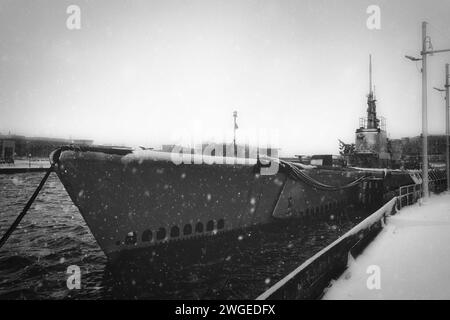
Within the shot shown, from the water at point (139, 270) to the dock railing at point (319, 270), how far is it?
1543mm

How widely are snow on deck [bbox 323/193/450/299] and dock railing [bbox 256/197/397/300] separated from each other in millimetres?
150

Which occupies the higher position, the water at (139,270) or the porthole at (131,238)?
the porthole at (131,238)

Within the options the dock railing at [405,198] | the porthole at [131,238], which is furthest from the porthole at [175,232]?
the dock railing at [405,198]

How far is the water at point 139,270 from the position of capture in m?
5.19

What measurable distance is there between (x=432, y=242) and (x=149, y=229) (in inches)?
239

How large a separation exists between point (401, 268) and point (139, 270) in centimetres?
469

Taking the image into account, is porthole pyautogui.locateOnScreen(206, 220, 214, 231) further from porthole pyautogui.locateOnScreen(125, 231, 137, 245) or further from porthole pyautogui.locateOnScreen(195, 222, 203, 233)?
porthole pyautogui.locateOnScreen(125, 231, 137, 245)

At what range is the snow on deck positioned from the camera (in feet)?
12.6

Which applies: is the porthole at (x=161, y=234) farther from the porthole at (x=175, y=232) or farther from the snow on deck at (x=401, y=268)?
the snow on deck at (x=401, y=268)

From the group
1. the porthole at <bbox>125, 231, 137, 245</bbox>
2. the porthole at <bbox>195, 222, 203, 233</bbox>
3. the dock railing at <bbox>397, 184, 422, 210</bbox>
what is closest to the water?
the porthole at <bbox>125, 231, 137, 245</bbox>

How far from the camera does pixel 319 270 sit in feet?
12.2
